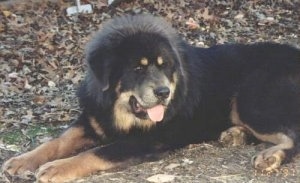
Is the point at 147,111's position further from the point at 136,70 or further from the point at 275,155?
the point at 275,155

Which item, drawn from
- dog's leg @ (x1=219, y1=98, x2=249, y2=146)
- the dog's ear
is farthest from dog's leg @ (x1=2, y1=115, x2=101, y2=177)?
dog's leg @ (x1=219, y1=98, x2=249, y2=146)

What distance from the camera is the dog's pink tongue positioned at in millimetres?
4801

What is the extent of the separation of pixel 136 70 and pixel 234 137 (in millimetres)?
1231

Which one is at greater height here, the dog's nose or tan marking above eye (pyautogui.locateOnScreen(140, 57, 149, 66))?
tan marking above eye (pyautogui.locateOnScreen(140, 57, 149, 66))

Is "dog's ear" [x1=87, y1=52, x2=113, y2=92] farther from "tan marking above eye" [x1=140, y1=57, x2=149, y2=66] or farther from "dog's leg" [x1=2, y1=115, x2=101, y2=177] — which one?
"dog's leg" [x1=2, y1=115, x2=101, y2=177]

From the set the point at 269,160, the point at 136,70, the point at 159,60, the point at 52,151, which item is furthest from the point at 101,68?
the point at 269,160

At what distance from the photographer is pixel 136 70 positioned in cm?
468

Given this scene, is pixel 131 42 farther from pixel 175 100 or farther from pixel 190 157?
pixel 190 157

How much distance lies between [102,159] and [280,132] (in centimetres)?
159

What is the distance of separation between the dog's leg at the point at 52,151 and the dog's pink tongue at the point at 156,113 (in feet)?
1.97

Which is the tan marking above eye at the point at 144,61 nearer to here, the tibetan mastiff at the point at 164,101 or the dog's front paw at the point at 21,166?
the tibetan mastiff at the point at 164,101

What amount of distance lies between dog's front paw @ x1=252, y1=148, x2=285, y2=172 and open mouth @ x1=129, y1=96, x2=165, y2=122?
2.93 feet

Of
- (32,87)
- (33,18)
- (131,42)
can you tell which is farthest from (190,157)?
(33,18)

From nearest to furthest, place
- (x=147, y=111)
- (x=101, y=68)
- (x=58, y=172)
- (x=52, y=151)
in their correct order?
1. (x=58, y=172)
2. (x=101, y=68)
3. (x=147, y=111)
4. (x=52, y=151)
